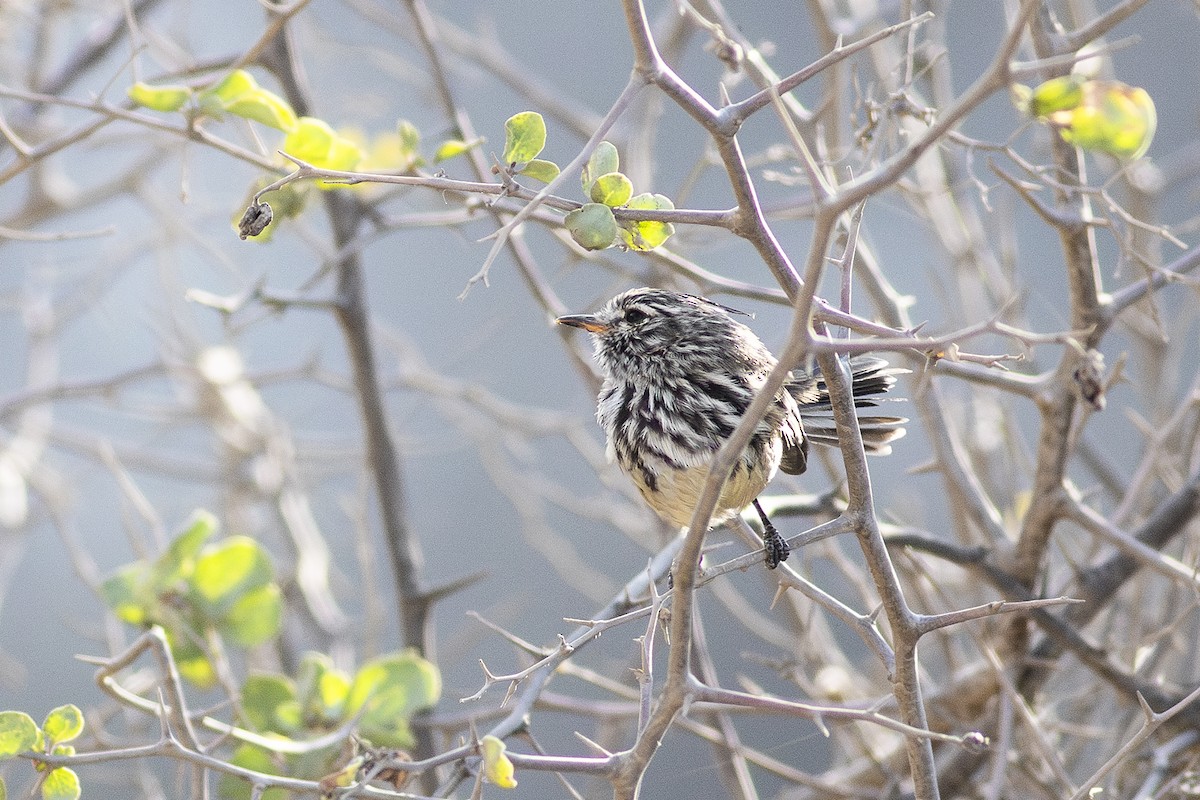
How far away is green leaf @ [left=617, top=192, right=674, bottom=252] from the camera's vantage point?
1.68 metres

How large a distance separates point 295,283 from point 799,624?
3.82m

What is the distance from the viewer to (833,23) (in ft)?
9.12

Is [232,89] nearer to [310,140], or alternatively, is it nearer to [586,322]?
[310,140]

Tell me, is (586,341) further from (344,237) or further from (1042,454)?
(1042,454)

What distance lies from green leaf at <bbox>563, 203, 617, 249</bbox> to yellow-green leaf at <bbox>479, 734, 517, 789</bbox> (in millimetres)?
672

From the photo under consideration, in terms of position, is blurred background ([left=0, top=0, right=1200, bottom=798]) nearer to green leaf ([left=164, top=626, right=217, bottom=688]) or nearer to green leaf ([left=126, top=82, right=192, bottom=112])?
green leaf ([left=126, top=82, right=192, bottom=112])

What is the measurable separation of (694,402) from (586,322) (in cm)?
43

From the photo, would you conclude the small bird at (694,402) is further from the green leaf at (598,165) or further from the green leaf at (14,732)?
the green leaf at (14,732)

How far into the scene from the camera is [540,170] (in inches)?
67.1

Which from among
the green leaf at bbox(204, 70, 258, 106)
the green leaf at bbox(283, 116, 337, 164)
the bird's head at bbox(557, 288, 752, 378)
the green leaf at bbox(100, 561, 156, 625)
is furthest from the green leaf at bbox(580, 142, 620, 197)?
the green leaf at bbox(100, 561, 156, 625)

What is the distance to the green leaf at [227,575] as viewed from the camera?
2.47m

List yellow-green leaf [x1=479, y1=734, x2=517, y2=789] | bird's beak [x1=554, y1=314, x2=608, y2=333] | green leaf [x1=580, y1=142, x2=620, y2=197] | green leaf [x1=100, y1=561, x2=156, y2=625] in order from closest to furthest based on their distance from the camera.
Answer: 1. yellow-green leaf [x1=479, y1=734, x2=517, y2=789]
2. green leaf [x1=580, y1=142, x2=620, y2=197]
3. green leaf [x1=100, y1=561, x2=156, y2=625]
4. bird's beak [x1=554, y1=314, x2=608, y2=333]

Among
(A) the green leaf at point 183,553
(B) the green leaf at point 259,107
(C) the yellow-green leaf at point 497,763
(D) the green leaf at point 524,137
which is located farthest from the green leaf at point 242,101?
(C) the yellow-green leaf at point 497,763

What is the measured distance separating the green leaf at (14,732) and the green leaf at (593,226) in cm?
109
